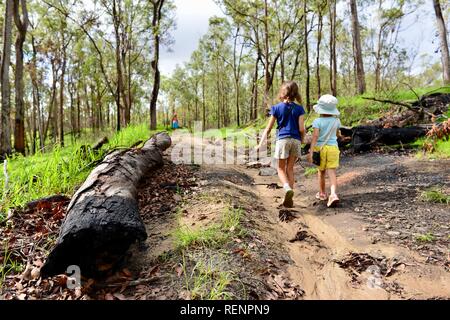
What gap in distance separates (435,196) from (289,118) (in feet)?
7.66

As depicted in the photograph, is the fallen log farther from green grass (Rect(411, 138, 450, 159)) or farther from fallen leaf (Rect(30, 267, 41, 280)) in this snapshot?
green grass (Rect(411, 138, 450, 159))

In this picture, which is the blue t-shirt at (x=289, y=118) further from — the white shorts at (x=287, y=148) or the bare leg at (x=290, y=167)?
the bare leg at (x=290, y=167)

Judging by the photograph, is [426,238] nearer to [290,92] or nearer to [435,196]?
[435,196]

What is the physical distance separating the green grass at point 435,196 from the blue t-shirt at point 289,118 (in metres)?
1.97

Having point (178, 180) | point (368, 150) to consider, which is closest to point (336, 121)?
point (178, 180)

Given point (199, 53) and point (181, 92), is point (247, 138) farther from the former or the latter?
point (181, 92)

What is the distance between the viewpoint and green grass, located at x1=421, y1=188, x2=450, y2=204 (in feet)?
13.9

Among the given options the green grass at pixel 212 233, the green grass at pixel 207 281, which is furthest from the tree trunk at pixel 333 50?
the green grass at pixel 207 281

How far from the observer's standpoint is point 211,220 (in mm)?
3855

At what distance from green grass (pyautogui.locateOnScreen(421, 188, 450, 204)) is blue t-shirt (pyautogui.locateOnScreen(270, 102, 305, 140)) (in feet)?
6.45

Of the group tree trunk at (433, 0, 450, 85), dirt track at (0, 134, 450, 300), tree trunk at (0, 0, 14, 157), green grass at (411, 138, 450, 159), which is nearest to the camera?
dirt track at (0, 134, 450, 300)

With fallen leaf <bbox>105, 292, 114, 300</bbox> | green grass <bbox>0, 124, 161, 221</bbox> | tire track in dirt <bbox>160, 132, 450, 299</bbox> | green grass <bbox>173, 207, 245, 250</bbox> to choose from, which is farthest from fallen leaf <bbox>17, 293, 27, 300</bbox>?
tire track in dirt <bbox>160, 132, 450, 299</bbox>

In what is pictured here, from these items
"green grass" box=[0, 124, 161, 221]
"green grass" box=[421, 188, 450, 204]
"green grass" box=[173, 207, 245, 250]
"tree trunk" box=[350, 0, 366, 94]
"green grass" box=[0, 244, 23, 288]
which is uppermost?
"tree trunk" box=[350, 0, 366, 94]

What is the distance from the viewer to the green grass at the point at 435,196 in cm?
424
